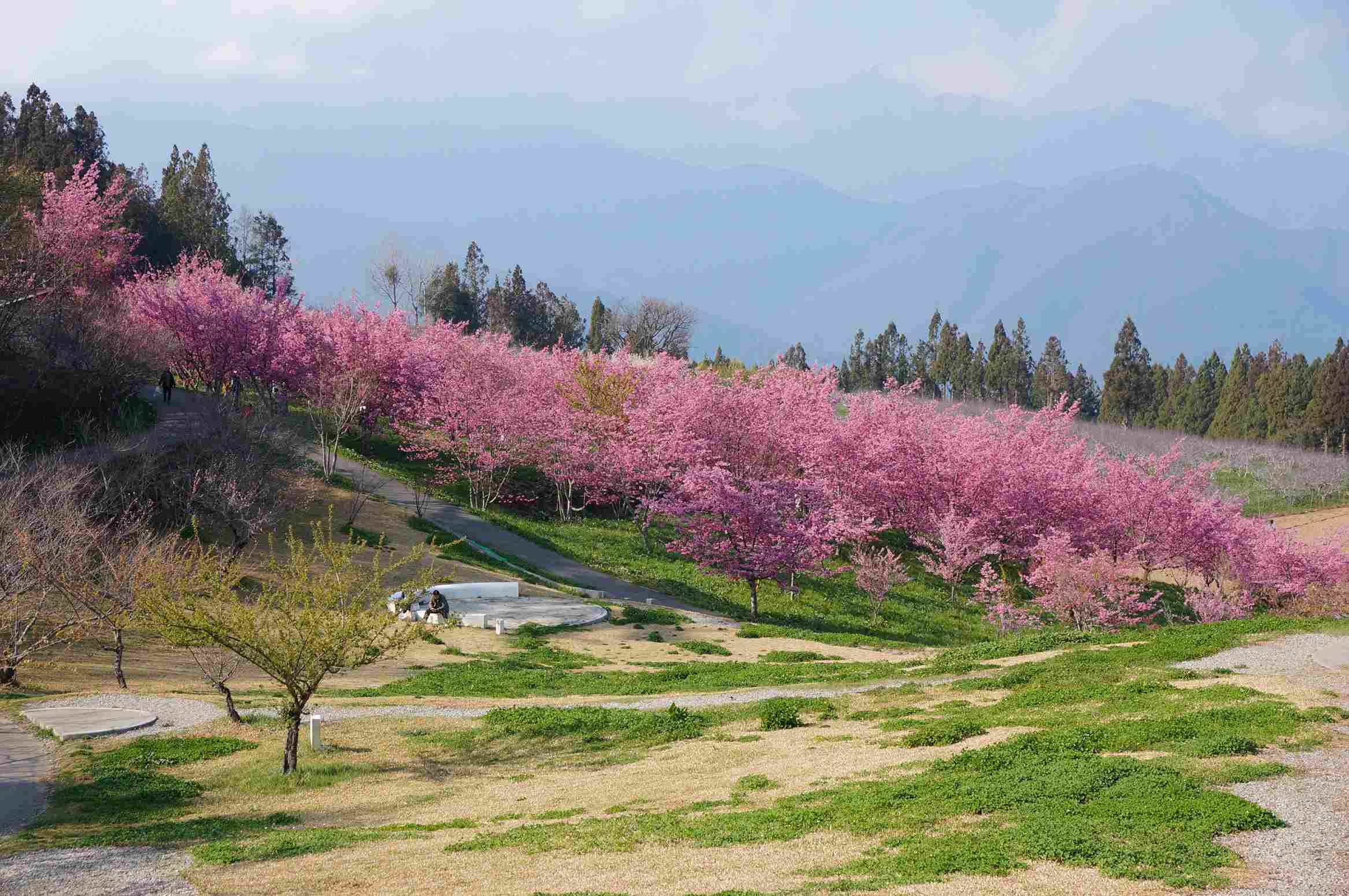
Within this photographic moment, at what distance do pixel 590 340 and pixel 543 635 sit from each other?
78468 mm

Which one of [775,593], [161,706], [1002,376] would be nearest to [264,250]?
[775,593]

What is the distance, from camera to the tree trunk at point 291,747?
15.8 metres

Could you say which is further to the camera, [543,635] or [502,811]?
[543,635]

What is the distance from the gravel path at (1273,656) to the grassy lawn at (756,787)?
0.44 metres

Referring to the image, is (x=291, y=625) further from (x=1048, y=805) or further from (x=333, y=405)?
(x=333, y=405)

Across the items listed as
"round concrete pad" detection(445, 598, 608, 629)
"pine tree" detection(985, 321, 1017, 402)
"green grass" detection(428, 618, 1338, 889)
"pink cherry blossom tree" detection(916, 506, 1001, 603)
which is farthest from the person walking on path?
"pine tree" detection(985, 321, 1017, 402)

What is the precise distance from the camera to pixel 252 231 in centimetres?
9125

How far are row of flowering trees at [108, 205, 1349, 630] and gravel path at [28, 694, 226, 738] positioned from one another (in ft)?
56.4

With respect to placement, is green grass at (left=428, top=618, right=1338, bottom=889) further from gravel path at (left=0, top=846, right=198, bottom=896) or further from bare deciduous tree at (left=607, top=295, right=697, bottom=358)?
bare deciduous tree at (left=607, top=295, right=697, bottom=358)

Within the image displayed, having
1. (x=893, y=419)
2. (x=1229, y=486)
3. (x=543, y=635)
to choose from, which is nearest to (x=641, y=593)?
(x=543, y=635)

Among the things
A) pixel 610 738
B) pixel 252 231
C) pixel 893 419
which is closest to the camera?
pixel 610 738

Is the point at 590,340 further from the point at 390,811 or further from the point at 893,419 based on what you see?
the point at 390,811

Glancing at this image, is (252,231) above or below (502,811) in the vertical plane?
above

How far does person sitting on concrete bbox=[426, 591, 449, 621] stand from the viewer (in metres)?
26.2
